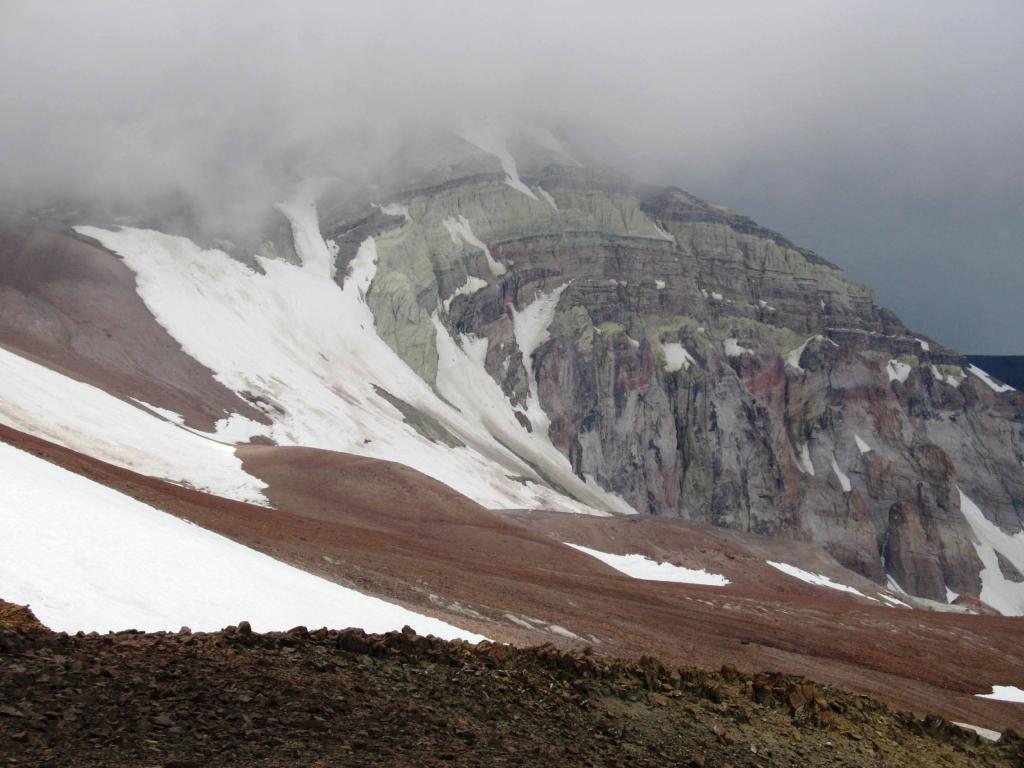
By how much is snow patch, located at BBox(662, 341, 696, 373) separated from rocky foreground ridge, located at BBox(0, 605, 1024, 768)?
160529 millimetres

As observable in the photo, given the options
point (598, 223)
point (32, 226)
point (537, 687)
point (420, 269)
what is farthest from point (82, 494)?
point (598, 223)

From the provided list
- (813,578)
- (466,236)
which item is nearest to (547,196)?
(466,236)

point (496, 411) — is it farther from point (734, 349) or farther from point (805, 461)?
point (805, 461)

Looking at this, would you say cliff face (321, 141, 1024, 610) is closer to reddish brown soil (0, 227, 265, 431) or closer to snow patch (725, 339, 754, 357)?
snow patch (725, 339, 754, 357)

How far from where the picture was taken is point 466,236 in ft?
562

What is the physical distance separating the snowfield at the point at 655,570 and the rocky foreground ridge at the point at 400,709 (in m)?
Result: 48.0

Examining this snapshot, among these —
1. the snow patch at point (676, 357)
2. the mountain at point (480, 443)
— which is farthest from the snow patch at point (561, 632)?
the snow patch at point (676, 357)

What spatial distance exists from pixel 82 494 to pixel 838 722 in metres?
15.4

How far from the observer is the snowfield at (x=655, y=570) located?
6359 cm

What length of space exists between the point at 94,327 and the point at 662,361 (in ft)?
359

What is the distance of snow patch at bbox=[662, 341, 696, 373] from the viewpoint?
175 metres

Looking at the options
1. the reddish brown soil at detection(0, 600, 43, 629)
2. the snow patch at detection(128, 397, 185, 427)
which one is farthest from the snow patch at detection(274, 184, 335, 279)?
the reddish brown soil at detection(0, 600, 43, 629)

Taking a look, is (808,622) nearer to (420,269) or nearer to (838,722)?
(838,722)

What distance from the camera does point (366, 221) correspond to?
522 ft
